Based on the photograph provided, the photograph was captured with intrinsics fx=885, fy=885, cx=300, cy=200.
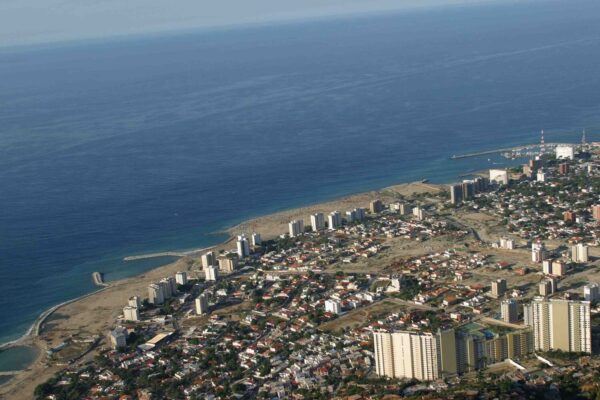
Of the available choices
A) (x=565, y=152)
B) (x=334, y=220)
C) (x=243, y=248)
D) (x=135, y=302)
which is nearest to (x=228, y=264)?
(x=243, y=248)

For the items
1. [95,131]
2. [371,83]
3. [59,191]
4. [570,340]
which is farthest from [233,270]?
[371,83]

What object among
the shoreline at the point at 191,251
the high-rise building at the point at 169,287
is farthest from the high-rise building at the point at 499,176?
the high-rise building at the point at 169,287

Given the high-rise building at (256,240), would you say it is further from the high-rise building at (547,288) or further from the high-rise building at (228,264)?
the high-rise building at (547,288)

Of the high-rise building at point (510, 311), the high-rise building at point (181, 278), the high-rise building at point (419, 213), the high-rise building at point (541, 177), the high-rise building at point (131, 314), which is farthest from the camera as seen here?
the high-rise building at point (541, 177)

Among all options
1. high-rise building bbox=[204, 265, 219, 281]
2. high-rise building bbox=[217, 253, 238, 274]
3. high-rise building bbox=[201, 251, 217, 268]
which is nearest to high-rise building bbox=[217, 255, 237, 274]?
high-rise building bbox=[217, 253, 238, 274]

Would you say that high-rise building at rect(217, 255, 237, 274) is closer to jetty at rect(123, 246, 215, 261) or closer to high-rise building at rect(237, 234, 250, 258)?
high-rise building at rect(237, 234, 250, 258)

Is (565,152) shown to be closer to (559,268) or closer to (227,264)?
(559,268)
